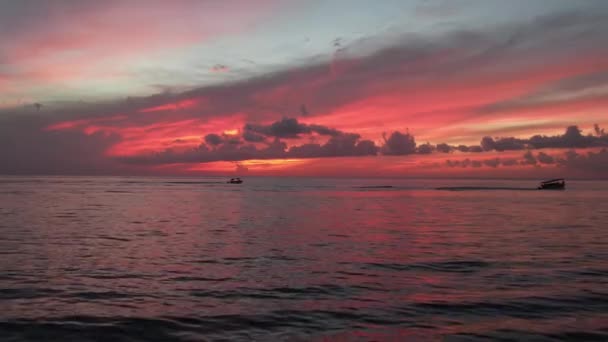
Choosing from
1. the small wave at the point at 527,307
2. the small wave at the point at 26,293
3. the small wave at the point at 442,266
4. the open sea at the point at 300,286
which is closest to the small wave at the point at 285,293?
the open sea at the point at 300,286

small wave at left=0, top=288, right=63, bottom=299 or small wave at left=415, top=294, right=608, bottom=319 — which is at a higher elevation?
small wave at left=0, top=288, right=63, bottom=299

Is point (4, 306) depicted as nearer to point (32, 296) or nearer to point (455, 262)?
point (32, 296)

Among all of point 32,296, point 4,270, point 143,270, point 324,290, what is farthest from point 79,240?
point 324,290

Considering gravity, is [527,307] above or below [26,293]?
below

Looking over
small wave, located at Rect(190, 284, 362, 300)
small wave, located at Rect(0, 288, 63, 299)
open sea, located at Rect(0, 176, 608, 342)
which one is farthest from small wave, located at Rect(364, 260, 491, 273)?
small wave, located at Rect(0, 288, 63, 299)

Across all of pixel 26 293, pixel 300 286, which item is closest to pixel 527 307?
pixel 300 286

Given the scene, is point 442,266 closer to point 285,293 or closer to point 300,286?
point 300,286

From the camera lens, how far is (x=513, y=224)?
52375 mm

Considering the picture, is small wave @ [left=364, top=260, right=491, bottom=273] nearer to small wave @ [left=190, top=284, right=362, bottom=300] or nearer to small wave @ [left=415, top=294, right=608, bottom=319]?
small wave @ [left=190, top=284, right=362, bottom=300]

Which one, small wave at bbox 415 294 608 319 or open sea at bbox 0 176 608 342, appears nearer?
open sea at bbox 0 176 608 342

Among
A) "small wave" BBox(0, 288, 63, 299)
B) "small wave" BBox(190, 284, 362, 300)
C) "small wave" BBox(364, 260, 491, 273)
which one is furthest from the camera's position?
"small wave" BBox(364, 260, 491, 273)

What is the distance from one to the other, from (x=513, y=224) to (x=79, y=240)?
4627 cm

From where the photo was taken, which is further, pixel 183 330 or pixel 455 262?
pixel 455 262

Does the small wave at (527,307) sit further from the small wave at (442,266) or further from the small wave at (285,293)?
the small wave at (442,266)
